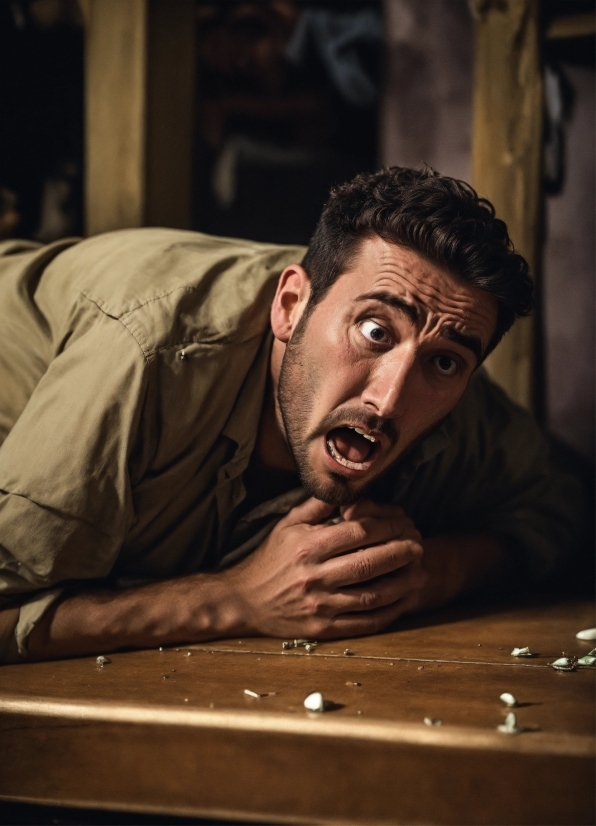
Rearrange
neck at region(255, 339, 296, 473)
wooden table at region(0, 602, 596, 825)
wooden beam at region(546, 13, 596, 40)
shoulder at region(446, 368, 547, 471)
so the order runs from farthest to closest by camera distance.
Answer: wooden beam at region(546, 13, 596, 40), shoulder at region(446, 368, 547, 471), neck at region(255, 339, 296, 473), wooden table at region(0, 602, 596, 825)

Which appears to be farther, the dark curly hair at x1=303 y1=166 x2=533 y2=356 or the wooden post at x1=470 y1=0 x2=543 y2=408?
the wooden post at x1=470 y1=0 x2=543 y2=408

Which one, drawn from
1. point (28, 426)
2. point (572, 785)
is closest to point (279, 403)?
point (28, 426)

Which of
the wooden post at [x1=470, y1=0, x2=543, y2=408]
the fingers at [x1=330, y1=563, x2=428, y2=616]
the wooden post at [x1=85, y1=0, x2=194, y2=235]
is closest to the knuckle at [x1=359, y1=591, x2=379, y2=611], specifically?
the fingers at [x1=330, y1=563, x2=428, y2=616]

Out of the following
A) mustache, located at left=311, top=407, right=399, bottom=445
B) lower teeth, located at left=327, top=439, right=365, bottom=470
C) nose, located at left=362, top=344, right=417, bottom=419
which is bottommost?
lower teeth, located at left=327, top=439, right=365, bottom=470

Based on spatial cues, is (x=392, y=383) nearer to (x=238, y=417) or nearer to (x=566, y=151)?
(x=238, y=417)

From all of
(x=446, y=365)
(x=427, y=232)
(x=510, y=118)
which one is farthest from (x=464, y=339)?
(x=510, y=118)

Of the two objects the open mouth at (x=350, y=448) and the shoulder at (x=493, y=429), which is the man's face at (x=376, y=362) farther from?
the shoulder at (x=493, y=429)

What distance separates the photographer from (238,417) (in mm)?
1568

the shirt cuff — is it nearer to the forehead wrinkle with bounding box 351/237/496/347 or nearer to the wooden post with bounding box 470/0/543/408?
the forehead wrinkle with bounding box 351/237/496/347

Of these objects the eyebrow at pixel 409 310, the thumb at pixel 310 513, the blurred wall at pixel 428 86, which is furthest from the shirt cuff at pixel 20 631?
the blurred wall at pixel 428 86

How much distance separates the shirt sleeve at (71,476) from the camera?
133 cm

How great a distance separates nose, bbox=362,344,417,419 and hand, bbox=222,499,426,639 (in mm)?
212

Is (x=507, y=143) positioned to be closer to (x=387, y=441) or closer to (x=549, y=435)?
(x=549, y=435)

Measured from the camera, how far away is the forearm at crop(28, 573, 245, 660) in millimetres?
1368
